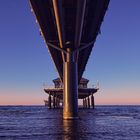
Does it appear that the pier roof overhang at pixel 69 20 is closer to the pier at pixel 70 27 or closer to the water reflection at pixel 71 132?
the pier at pixel 70 27

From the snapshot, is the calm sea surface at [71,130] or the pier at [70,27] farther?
the pier at [70,27]

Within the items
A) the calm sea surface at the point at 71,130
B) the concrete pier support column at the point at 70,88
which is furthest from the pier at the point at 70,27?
the calm sea surface at the point at 71,130

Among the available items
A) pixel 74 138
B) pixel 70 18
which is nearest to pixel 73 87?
pixel 70 18

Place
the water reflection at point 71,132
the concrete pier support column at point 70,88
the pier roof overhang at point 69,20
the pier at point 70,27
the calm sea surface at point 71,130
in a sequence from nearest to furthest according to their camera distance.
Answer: the water reflection at point 71,132
the calm sea surface at point 71,130
the pier roof overhang at point 69,20
the pier at point 70,27
the concrete pier support column at point 70,88

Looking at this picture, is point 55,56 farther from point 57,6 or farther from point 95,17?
point 57,6

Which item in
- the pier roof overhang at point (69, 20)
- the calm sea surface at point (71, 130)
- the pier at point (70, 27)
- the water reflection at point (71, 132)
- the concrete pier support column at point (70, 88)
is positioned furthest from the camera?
the concrete pier support column at point (70, 88)

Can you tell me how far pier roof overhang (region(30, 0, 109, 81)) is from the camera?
29.8 metres

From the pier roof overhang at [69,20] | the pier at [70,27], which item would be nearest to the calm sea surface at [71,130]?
the pier at [70,27]

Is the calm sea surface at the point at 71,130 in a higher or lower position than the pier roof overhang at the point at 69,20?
lower

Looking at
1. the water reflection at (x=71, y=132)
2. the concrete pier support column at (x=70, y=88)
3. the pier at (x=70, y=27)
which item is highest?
the pier at (x=70, y=27)

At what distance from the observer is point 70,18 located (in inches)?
1373

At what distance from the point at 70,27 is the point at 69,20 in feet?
6.93

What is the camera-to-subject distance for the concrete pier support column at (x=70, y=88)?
4014cm

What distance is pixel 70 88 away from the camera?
40344mm
